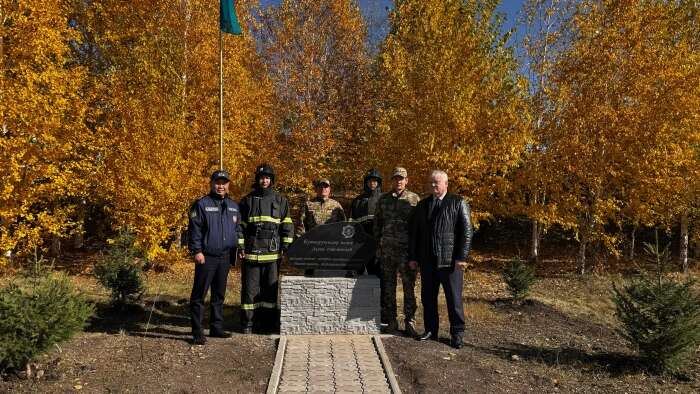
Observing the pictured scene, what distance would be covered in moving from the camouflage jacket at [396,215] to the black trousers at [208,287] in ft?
7.05

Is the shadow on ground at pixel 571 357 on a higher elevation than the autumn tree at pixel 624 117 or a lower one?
lower

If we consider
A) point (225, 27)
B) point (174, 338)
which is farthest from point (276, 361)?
point (225, 27)

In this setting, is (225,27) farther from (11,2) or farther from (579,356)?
(579,356)

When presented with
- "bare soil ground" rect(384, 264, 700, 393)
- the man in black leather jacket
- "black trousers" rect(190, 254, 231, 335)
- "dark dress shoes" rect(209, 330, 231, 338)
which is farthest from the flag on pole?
"bare soil ground" rect(384, 264, 700, 393)

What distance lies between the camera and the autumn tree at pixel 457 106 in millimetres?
10969

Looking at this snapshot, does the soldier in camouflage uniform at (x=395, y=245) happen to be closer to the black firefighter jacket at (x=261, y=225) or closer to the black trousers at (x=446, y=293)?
the black trousers at (x=446, y=293)

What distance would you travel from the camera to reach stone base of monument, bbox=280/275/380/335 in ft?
19.9

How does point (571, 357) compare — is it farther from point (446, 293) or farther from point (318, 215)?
point (318, 215)

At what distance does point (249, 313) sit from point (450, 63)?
7.97m

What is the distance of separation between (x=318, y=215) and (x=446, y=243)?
6.60ft

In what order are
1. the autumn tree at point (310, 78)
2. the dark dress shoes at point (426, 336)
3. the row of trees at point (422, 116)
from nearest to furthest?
the dark dress shoes at point (426, 336), the row of trees at point (422, 116), the autumn tree at point (310, 78)

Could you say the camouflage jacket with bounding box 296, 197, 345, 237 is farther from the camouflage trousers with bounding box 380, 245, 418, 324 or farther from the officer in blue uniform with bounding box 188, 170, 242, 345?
the officer in blue uniform with bounding box 188, 170, 242, 345

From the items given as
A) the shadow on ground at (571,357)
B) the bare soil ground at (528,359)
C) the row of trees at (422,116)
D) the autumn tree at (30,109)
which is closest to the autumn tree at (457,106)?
the row of trees at (422,116)

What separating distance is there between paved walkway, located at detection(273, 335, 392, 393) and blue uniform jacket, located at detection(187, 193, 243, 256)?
149 cm
